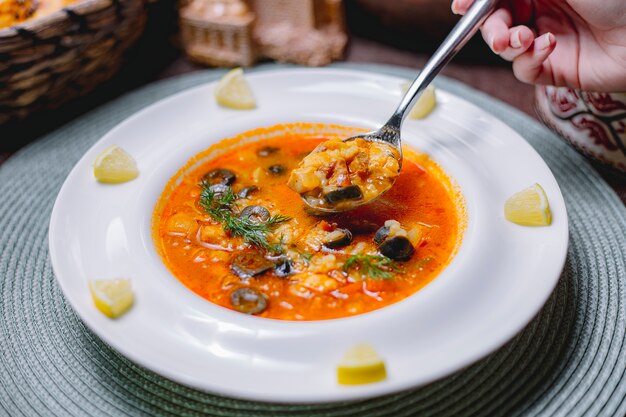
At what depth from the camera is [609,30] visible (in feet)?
10.6

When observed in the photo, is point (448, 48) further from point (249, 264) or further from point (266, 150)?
point (249, 264)

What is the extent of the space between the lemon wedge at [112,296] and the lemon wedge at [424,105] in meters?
1.84

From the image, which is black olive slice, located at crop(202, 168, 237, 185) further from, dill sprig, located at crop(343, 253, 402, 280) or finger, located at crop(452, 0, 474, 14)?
finger, located at crop(452, 0, 474, 14)

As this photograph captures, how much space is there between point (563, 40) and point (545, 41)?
486 millimetres

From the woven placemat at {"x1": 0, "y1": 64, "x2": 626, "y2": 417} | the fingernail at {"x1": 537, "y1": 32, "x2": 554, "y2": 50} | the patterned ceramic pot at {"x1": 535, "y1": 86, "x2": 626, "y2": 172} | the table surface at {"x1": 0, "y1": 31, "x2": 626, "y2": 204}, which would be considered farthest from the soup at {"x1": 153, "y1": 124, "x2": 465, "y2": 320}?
the table surface at {"x1": 0, "y1": 31, "x2": 626, "y2": 204}

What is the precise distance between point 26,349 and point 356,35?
3.62 metres

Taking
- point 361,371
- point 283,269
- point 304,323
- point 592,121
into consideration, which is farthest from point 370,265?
point 592,121

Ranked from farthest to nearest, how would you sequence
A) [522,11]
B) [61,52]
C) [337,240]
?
[61,52] → [522,11] → [337,240]

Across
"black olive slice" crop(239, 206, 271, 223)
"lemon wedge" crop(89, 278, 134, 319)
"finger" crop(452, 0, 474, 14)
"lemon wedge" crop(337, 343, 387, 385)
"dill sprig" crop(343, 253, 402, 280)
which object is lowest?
"black olive slice" crop(239, 206, 271, 223)

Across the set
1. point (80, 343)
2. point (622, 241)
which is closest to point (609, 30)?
point (622, 241)

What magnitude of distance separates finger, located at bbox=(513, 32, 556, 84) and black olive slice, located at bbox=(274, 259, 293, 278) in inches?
63.5

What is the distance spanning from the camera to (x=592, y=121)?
3.44 m

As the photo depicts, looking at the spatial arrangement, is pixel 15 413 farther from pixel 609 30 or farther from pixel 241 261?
pixel 609 30

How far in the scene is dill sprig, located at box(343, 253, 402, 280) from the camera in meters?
2.64
